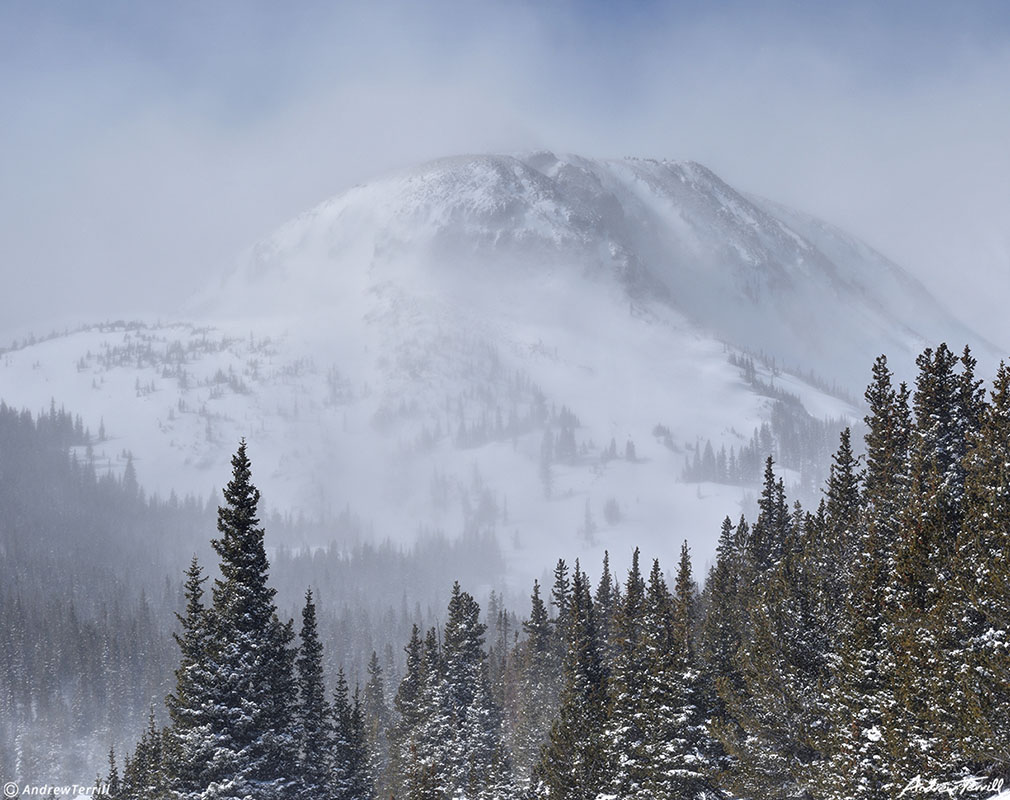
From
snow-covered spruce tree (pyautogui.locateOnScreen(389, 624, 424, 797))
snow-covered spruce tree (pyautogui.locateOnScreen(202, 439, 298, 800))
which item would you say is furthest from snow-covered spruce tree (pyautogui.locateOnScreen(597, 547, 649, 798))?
snow-covered spruce tree (pyautogui.locateOnScreen(389, 624, 424, 797))

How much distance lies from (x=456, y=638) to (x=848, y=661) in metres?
35.7

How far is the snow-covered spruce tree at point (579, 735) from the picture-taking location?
A: 42438mm

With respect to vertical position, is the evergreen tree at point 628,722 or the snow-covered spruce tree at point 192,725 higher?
the snow-covered spruce tree at point 192,725

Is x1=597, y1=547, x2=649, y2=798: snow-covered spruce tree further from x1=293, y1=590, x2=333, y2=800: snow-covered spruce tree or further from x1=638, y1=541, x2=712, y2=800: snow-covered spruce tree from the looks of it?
x1=293, y1=590, x2=333, y2=800: snow-covered spruce tree

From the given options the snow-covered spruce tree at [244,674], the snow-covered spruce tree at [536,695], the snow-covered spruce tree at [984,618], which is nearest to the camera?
the snow-covered spruce tree at [984,618]

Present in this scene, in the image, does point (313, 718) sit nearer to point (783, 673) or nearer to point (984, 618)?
point (783, 673)

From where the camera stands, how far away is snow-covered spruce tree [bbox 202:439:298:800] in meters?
30.4

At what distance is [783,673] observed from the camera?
35344mm

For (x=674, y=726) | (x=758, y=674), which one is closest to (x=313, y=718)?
(x=674, y=726)

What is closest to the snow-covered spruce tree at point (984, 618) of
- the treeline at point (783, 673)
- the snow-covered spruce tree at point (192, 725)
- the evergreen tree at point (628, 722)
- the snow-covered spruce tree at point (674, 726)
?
the treeline at point (783, 673)

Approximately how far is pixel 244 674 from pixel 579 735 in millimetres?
19231

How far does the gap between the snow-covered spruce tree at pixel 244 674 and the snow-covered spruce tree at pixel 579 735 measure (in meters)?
15.0

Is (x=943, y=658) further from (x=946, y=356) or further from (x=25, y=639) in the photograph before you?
(x=25, y=639)

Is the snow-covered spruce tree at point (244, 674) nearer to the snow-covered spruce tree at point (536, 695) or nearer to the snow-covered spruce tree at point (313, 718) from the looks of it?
the snow-covered spruce tree at point (313, 718)
